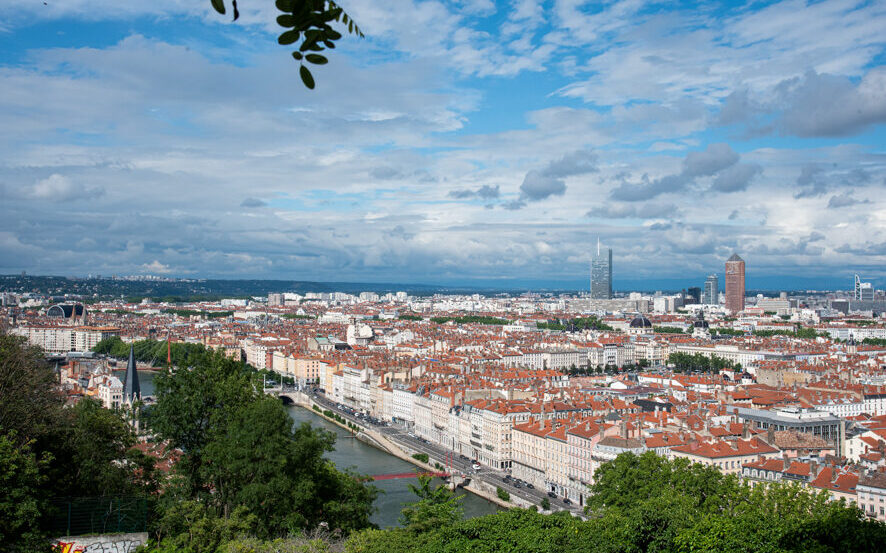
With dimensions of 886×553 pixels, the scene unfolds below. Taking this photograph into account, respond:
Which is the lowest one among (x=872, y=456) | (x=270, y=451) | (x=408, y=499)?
(x=408, y=499)

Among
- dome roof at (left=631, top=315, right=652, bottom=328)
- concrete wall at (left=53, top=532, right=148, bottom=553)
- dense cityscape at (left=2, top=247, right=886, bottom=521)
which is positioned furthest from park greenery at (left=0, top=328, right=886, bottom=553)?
dome roof at (left=631, top=315, right=652, bottom=328)

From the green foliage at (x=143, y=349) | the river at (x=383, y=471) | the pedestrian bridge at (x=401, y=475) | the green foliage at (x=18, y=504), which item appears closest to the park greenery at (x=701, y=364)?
the river at (x=383, y=471)

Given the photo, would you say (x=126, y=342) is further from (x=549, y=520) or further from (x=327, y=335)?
(x=549, y=520)

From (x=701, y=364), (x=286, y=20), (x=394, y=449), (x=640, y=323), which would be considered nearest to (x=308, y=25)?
(x=286, y=20)

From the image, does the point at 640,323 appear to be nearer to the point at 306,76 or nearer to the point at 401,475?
the point at 401,475

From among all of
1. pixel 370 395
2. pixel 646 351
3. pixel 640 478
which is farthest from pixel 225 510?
pixel 646 351

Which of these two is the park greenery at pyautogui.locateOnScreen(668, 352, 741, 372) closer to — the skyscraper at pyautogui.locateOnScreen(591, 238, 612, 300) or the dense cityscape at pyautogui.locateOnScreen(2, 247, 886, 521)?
the dense cityscape at pyautogui.locateOnScreen(2, 247, 886, 521)

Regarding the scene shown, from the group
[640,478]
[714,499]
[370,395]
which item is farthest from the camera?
[370,395]
